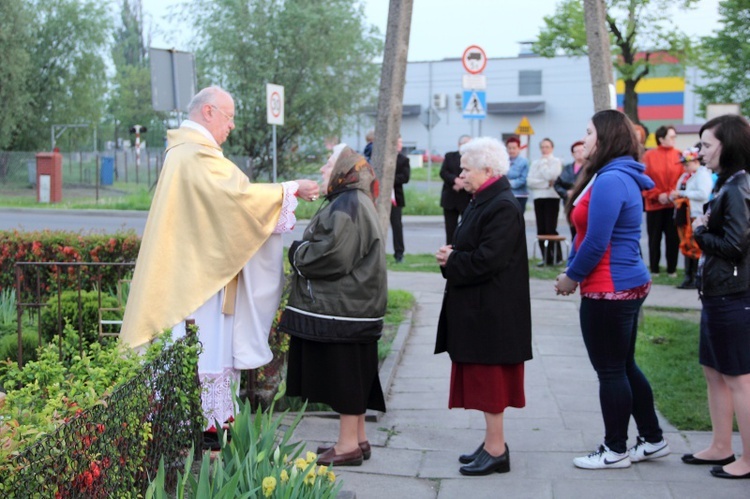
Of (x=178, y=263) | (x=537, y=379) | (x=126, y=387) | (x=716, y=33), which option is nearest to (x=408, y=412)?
(x=537, y=379)

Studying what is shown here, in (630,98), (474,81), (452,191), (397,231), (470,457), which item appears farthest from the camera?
(630,98)

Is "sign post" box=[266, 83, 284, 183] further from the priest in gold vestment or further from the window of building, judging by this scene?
the window of building

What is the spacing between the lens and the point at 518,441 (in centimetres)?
623

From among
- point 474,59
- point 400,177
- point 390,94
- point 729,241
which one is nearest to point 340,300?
point 729,241

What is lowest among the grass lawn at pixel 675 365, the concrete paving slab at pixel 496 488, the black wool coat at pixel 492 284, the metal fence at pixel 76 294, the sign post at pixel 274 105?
the concrete paving slab at pixel 496 488

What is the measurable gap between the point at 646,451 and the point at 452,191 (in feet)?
28.7

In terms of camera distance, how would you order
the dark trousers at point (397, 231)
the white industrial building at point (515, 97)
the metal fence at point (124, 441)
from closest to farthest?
1. the metal fence at point (124, 441)
2. the dark trousers at point (397, 231)
3. the white industrial building at point (515, 97)

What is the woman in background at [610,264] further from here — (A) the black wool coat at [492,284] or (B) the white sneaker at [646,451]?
(A) the black wool coat at [492,284]

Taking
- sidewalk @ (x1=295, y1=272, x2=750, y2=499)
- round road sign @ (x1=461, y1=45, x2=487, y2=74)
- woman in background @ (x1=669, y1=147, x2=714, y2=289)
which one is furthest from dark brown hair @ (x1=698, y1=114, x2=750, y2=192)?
round road sign @ (x1=461, y1=45, x2=487, y2=74)

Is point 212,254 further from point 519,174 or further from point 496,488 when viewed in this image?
point 519,174

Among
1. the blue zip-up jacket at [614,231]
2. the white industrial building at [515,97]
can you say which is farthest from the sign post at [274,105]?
the white industrial building at [515,97]

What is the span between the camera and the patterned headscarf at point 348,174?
216 inches

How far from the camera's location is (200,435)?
15.4 ft

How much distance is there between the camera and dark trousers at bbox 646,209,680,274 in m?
13.0
